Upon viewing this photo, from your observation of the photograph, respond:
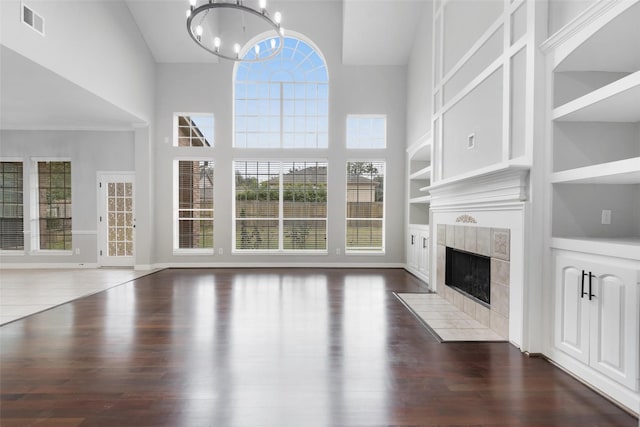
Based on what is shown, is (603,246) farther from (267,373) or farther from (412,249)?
(412,249)

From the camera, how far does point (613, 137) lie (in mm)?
2738

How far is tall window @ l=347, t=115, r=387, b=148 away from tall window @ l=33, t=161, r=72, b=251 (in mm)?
6265

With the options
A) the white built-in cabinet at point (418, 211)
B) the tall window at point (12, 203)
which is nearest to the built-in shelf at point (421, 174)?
the white built-in cabinet at point (418, 211)

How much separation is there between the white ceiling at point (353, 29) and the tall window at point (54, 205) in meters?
3.32

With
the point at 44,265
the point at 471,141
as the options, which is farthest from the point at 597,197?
the point at 44,265

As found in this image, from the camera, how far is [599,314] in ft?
7.45

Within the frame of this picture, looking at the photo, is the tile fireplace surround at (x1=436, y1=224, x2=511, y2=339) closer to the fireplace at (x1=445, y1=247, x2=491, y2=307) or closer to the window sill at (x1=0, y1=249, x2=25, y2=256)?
the fireplace at (x1=445, y1=247, x2=491, y2=307)

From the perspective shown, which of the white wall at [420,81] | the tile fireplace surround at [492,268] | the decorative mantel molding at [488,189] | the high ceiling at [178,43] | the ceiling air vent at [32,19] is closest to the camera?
the decorative mantel molding at [488,189]

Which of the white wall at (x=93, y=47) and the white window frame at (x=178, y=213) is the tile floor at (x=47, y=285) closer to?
the white window frame at (x=178, y=213)

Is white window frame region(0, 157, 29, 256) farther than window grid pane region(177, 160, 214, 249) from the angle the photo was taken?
No

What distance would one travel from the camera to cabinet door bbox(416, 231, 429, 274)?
230 inches

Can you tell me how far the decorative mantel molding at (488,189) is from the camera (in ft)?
9.49

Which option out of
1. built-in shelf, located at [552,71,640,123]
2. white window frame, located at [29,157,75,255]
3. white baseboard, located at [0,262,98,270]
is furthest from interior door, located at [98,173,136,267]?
built-in shelf, located at [552,71,640,123]

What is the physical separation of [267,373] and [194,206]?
18.7ft
